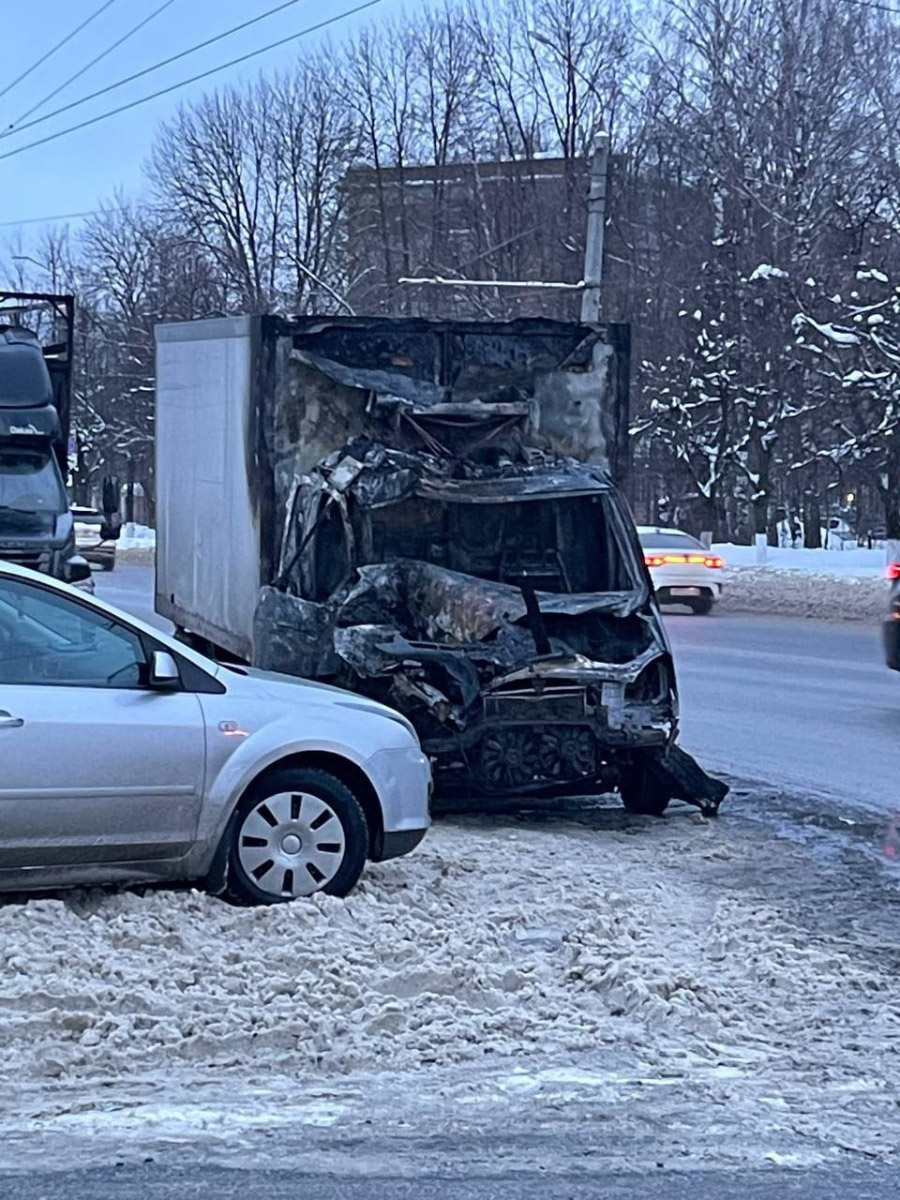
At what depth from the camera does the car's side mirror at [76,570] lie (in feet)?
55.8

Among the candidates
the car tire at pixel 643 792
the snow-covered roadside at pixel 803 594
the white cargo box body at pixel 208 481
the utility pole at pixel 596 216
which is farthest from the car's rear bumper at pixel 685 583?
the car tire at pixel 643 792

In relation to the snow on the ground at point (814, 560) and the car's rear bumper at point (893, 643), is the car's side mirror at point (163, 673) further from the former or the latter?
the snow on the ground at point (814, 560)

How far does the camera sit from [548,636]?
10156 mm

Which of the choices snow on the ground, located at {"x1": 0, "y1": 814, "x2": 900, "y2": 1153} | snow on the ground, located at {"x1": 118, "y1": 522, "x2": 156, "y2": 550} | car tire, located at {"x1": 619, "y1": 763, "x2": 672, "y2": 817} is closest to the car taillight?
car tire, located at {"x1": 619, "y1": 763, "x2": 672, "y2": 817}

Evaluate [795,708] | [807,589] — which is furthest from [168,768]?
[807,589]

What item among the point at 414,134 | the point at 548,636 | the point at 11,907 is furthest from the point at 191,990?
the point at 414,134

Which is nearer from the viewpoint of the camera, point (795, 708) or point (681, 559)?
point (795, 708)

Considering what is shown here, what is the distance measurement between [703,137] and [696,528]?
13824 millimetres

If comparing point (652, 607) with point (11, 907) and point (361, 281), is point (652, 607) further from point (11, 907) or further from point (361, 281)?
point (361, 281)

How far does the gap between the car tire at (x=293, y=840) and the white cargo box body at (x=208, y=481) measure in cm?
340

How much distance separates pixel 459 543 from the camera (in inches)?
431

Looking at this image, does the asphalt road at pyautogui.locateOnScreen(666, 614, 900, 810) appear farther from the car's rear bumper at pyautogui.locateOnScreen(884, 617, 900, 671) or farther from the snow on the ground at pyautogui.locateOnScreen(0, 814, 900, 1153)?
the snow on the ground at pyautogui.locateOnScreen(0, 814, 900, 1153)

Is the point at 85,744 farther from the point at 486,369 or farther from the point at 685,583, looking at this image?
the point at 685,583

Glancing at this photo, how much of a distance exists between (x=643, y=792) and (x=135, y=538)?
48.6m
